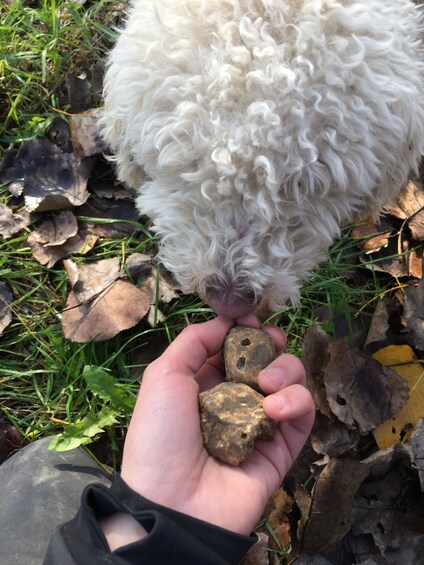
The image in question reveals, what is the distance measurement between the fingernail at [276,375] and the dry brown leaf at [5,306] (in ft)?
5.39

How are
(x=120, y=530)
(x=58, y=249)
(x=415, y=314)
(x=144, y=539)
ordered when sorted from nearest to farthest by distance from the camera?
(x=144, y=539)
(x=120, y=530)
(x=415, y=314)
(x=58, y=249)

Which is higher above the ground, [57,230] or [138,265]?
[57,230]

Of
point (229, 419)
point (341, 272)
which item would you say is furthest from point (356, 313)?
point (229, 419)

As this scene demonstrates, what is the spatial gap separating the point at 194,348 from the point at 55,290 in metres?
1.30

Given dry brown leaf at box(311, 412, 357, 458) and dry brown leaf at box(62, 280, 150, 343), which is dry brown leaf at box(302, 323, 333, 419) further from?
dry brown leaf at box(62, 280, 150, 343)

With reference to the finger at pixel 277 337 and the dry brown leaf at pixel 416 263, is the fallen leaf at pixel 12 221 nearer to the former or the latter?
the finger at pixel 277 337

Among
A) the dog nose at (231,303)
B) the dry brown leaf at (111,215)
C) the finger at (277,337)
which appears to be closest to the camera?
the dog nose at (231,303)

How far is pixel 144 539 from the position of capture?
1.58 m

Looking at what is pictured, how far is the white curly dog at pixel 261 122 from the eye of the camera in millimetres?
1801

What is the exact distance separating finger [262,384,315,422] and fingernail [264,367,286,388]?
0.13 ft

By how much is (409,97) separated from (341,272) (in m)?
1.31

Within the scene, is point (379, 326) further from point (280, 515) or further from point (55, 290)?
point (55, 290)

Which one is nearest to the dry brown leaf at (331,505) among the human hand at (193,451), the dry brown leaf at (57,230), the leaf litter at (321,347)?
the leaf litter at (321,347)

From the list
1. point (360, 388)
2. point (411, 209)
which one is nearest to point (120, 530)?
point (360, 388)
